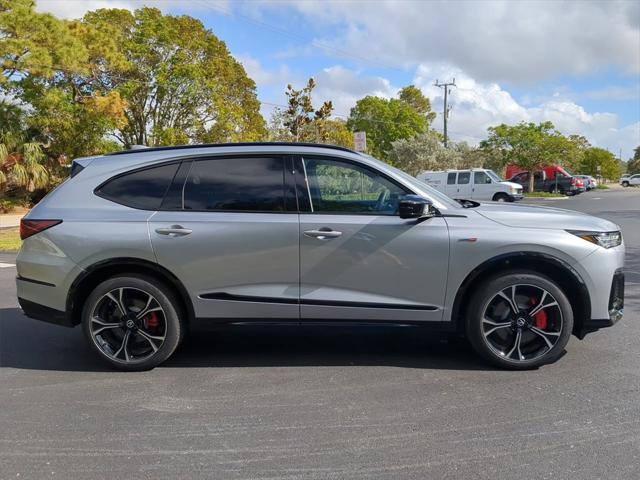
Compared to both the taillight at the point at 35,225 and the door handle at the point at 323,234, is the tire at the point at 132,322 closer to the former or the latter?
the taillight at the point at 35,225

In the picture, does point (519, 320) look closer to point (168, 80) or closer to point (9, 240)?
point (9, 240)

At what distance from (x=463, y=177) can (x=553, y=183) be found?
564 inches

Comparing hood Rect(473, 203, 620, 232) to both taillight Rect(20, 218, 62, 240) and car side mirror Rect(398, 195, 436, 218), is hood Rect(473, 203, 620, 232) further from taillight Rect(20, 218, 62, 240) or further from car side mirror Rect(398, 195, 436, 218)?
taillight Rect(20, 218, 62, 240)

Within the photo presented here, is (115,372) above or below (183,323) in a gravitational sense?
below

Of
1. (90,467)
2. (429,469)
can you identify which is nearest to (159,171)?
(90,467)

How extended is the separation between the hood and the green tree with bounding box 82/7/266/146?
25257 millimetres

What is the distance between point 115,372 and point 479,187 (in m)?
24.8

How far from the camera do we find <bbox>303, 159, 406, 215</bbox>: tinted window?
436 cm

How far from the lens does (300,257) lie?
426 cm

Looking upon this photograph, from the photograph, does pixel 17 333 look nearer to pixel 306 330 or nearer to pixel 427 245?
pixel 306 330

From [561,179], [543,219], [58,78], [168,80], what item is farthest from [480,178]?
[543,219]

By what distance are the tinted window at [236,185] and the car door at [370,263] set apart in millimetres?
274

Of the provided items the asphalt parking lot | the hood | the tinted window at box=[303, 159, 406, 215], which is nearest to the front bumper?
the asphalt parking lot

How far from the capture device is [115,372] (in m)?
4.51
